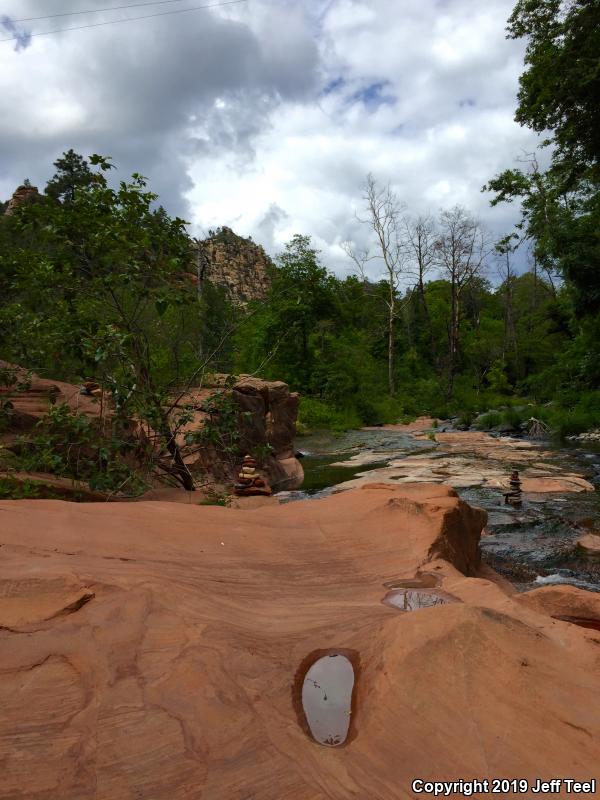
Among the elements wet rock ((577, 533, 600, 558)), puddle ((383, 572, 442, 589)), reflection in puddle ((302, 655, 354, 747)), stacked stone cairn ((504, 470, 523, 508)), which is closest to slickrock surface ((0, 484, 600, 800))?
reflection in puddle ((302, 655, 354, 747))

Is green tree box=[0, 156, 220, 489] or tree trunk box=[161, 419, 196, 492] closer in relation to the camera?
green tree box=[0, 156, 220, 489]

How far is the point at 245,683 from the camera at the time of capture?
171cm

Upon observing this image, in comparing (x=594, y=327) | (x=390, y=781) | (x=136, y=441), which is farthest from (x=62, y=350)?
(x=594, y=327)

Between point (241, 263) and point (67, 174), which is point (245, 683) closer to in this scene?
point (67, 174)

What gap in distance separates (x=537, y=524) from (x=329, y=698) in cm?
562

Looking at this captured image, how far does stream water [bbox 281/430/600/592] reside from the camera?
4.91 metres

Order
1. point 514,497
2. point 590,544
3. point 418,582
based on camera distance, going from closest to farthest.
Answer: point 418,582
point 590,544
point 514,497

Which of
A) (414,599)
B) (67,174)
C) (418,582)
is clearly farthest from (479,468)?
(67,174)

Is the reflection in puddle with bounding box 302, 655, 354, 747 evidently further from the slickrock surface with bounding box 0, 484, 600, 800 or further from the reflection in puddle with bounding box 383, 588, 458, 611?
the reflection in puddle with bounding box 383, 588, 458, 611

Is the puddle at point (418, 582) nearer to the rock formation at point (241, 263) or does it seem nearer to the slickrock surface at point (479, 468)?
the slickrock surface at point (479, 468)

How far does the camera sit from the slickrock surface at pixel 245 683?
133cm

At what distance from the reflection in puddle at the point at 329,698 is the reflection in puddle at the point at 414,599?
2.51 ft

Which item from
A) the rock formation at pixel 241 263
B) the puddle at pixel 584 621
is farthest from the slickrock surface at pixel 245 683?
the rock formation at pixel 241 263

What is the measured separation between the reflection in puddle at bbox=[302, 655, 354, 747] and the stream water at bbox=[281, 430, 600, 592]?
3.27 m
